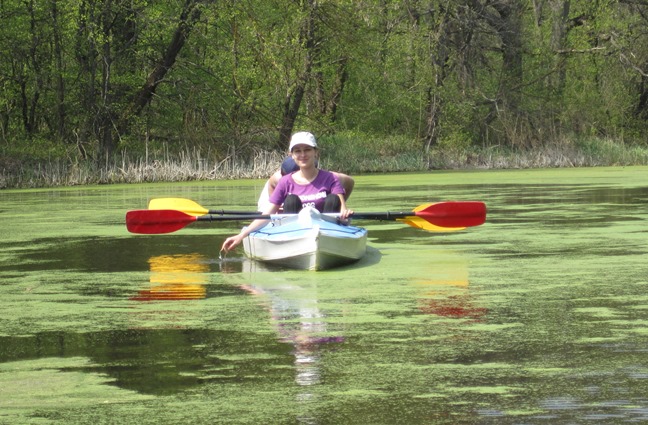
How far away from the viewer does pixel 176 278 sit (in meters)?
8.21

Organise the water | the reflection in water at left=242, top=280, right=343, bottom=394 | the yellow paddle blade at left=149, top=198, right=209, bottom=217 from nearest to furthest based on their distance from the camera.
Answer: the water < the reflection in water at left=242, top=280, right=343, bottom=394 < the yellow paddle blade at left=149, top=198, right=209, bottom=217

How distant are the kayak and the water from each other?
0.12 metres

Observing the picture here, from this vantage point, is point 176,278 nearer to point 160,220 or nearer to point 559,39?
point 160,220

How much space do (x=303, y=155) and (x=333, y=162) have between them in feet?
60.8

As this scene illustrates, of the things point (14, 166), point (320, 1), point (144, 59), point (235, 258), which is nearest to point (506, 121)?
point (320, 1)

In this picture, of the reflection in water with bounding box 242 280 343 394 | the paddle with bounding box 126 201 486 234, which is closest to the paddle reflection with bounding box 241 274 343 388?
the reflection in water with bounding box 242 280 343 394

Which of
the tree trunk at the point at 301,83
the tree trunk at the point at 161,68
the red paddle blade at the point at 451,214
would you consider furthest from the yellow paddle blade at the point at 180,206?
the tree trunk at the point at 301,83

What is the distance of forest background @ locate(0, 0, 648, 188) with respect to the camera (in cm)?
2547

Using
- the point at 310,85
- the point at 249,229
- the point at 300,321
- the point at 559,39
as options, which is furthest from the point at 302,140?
the point at 559,39

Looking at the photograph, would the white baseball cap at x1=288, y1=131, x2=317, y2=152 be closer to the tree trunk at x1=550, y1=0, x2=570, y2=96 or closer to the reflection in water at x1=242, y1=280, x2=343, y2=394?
the reflection in water at x1=242, y1=280, x2=343, y2=394

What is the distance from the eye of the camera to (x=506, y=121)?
3170cm

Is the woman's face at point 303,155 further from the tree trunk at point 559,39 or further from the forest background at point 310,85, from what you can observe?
the tree trunk at point 559,39

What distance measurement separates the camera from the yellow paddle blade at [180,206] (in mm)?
10336

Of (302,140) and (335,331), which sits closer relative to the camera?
(335,331)
